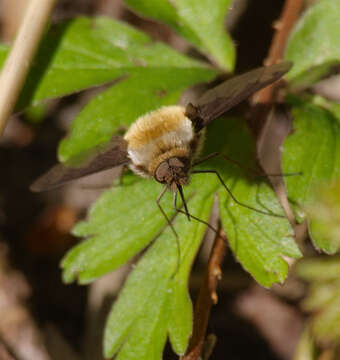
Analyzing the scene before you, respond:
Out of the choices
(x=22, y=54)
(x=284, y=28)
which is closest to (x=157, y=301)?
(x=22, y=54)

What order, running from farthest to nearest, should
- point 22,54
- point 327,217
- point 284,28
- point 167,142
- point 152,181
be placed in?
point 284,28 < point 22,54 < point 152,181 < point 167,142 < point 327,217

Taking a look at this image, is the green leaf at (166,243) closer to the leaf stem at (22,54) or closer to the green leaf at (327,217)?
the green leaf at (327,217)

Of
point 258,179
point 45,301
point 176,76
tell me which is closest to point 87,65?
point 176,76

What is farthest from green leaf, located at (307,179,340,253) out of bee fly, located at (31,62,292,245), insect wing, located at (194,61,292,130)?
insect wing, located at (194,61,292,130)

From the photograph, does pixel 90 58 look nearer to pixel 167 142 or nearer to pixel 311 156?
pixel 167 142

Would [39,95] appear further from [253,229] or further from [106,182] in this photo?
[106,182]

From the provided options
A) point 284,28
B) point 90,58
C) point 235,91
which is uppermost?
Answer: point 284,28
